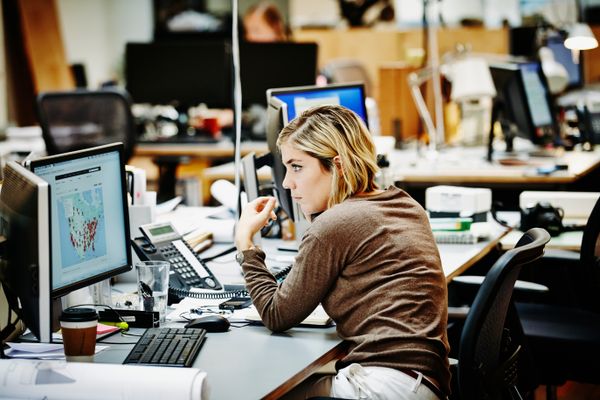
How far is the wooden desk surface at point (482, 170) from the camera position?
171 inches

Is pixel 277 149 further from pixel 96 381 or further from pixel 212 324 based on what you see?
pixel 96 381

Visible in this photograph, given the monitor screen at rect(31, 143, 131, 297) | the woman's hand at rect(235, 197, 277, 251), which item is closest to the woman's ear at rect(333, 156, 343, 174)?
the woman's hand at rect(235, 197, 277, 251)

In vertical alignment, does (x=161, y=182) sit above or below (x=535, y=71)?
below

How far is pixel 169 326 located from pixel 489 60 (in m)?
4.63

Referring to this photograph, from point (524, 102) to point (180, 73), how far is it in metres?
2.52

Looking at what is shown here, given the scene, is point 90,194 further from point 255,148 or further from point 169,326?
point 255,148

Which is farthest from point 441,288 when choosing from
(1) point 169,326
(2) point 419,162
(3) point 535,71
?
(3) point 535,71

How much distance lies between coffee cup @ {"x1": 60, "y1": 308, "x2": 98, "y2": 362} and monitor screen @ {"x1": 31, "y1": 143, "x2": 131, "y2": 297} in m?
0.17

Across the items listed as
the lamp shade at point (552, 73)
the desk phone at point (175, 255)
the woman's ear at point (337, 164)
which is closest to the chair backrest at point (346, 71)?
the lamp shade at point (552, 73)

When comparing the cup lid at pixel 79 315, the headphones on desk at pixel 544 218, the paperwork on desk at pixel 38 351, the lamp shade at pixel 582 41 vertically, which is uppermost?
the lamp shade at pixel 582 41

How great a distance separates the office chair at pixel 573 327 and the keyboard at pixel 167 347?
1.31 meters

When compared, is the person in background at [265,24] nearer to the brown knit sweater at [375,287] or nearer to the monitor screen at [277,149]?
the monitor screen at [277,149]

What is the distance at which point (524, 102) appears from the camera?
4.84m

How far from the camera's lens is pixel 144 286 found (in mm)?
2295
